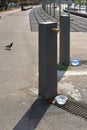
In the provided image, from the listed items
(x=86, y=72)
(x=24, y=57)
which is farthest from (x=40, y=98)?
(x=24, y=57)

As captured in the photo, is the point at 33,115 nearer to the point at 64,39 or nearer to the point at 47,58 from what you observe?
the point at 47,58

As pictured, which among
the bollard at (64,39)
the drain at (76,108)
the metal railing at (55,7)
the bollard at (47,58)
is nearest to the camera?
the drain at (76,108)

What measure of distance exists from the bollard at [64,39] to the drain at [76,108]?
2.85m

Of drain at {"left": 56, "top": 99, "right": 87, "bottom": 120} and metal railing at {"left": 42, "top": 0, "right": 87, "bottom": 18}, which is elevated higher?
drain at {"left": 56, "top": 99, "right": 87, "bottom": 120}

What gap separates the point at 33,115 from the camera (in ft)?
17.3

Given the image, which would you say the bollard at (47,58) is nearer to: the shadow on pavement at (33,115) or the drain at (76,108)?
the shadow on pavement at (33,115)

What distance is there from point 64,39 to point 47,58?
274cm

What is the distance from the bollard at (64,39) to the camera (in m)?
8.33

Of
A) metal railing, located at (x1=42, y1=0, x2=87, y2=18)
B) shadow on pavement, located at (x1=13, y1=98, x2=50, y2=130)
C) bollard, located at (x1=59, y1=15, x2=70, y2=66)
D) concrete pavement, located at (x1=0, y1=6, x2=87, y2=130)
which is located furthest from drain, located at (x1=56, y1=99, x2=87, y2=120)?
metal railing, located at (x1=42, y1=0, x2=87, y2=18)

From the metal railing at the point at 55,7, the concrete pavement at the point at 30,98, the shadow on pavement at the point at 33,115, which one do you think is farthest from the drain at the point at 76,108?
the metal railing at the point at 55,7

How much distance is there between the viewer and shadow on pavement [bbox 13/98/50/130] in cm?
486

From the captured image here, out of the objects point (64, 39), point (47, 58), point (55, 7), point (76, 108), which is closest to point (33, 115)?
point (76, 108)

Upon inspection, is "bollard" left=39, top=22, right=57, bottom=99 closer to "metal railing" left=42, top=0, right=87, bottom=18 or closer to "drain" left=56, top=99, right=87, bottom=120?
"drain" left=56, top=99, right=87, bottom=120

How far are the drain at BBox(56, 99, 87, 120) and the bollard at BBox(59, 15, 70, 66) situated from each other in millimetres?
2854
